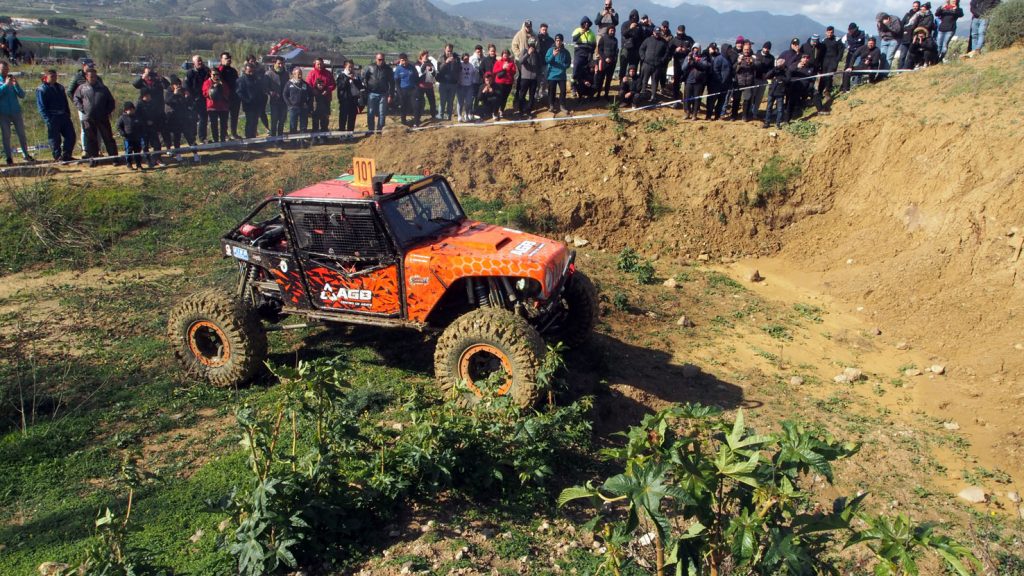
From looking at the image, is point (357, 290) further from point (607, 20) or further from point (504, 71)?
point (607, 20)

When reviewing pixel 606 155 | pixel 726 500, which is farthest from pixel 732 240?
pixel 726 500

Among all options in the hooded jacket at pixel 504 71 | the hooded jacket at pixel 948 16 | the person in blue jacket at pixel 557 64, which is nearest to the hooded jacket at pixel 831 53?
the hooded jacket at pixel 948 16

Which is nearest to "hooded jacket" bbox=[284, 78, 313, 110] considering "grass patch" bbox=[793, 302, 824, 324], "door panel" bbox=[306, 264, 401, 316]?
"door panel" bbox=[306, 264, 401, 316]

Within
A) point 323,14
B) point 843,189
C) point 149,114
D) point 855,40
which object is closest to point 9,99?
point 149,114

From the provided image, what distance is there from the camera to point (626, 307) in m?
10.0

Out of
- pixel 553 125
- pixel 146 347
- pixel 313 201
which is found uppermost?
pixel 553 125

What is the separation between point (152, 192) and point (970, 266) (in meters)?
13.5

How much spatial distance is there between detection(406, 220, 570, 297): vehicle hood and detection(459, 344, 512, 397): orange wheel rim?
747 millimetres

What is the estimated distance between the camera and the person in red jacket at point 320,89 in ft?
50.7

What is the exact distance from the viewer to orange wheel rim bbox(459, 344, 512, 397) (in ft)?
22.0

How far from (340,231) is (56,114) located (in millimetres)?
9136

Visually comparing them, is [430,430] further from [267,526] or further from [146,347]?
[146,347]

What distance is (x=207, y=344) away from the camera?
7.89 meters

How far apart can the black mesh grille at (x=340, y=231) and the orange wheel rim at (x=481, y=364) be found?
1398 mm
